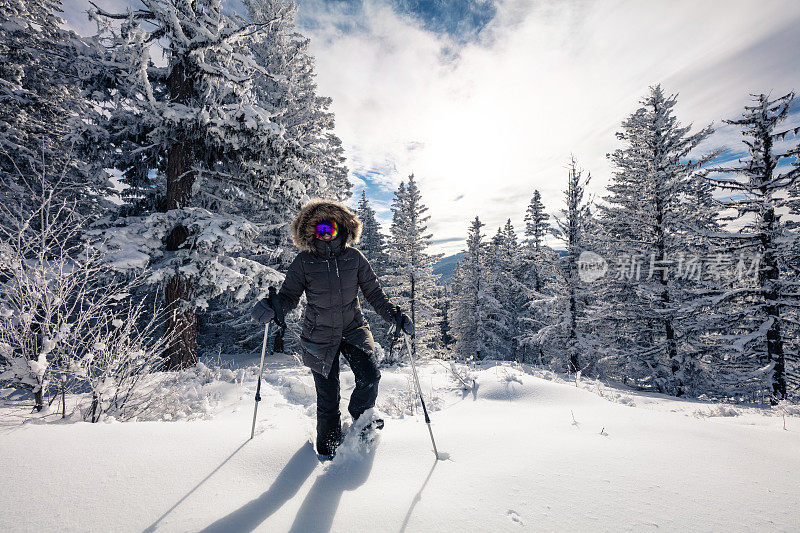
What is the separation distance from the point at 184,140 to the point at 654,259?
1784cm

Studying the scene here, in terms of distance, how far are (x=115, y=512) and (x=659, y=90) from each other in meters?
20.3

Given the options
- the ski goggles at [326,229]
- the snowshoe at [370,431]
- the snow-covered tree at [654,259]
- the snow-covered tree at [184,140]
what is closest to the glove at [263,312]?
the ski goggles at [326,229]

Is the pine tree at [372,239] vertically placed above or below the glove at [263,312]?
above

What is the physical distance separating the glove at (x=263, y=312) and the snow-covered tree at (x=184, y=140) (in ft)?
13.1

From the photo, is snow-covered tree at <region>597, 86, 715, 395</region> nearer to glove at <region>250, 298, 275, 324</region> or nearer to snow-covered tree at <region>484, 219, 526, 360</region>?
snow-covered tree at <region>484, 219, 526, 360</region>

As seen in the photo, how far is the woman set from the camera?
2844mm

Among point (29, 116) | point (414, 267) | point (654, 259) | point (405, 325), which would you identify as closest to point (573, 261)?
point (654, 259)

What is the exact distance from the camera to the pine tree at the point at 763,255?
10.7 m

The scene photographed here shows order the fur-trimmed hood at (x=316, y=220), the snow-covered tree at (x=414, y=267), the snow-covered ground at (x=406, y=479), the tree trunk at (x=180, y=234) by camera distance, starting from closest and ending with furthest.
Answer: the snow-covered ground at (x=406, y=479), the fur-trimmed hood at (x=316, y=220), the tree trunk at (x=180, y=234), the snow-covered tree at (x=414, y=267)

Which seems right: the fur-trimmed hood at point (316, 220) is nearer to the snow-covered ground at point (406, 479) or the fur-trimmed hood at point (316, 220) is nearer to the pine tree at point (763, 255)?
the snow-covered ground at point (406, 479)

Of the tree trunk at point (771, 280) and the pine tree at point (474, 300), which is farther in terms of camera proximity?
the pine tree at point (474, 300)

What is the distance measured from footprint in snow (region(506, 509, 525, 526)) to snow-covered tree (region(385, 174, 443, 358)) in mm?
18539

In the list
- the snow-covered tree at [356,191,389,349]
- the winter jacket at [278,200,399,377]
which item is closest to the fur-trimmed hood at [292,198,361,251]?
the winter jacket at [278,200,399,377]

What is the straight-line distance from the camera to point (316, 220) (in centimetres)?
299
